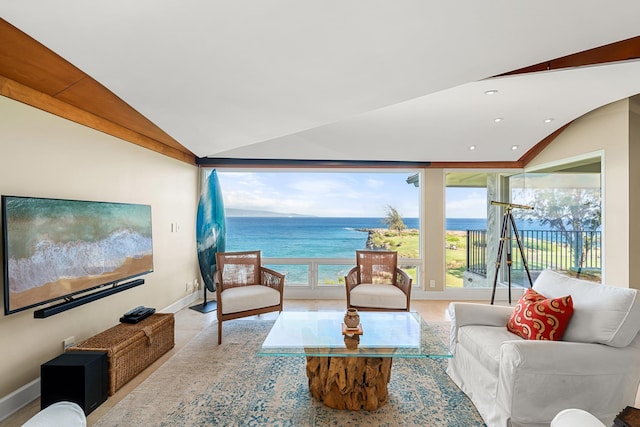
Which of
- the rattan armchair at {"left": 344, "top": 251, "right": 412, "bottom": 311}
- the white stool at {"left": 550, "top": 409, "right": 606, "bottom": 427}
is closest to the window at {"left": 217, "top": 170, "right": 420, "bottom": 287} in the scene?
the rattan armchair at {"left": 344, "top": 251, "right": 412, "bottom": 311}

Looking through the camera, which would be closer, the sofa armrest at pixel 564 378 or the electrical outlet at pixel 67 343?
the sofa armrest at pixel 564 378

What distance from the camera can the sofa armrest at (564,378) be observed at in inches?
70.2

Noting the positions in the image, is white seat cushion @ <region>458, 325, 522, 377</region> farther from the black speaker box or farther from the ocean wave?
the ocean wave

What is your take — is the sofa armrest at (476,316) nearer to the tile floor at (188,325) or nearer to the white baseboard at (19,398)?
the tile floor at (188,325)

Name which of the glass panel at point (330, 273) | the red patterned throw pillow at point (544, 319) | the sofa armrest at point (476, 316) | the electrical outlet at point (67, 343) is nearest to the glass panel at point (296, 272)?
the glass panel at point (330, 273)

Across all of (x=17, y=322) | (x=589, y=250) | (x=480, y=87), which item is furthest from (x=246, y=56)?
(x=589, y=250)

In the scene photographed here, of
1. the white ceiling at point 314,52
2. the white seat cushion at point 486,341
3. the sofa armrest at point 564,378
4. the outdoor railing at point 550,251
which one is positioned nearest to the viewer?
the white ceiling at point 314,52

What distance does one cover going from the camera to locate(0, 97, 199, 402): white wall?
7.12ft

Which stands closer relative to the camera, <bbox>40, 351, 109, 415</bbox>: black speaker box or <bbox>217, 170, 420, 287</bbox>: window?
<bbox>40, 351, 109, 415</bbox>: black speaker box

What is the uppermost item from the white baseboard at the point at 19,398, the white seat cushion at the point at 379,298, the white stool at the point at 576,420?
the white stool at the point at 576,420

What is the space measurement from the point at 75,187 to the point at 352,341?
8.17ft

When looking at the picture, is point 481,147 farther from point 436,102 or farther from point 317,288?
point 317,288

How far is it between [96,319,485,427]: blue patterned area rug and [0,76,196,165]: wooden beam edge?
2144mm

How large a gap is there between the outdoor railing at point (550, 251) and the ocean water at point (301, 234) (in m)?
1.70
